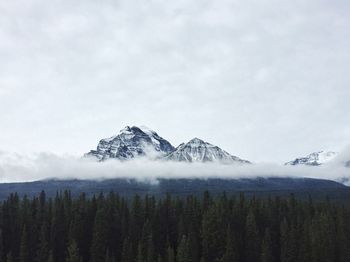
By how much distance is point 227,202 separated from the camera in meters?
155

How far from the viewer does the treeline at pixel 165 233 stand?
127 m

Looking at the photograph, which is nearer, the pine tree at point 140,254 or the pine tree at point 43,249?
the pine tree at point 140,254

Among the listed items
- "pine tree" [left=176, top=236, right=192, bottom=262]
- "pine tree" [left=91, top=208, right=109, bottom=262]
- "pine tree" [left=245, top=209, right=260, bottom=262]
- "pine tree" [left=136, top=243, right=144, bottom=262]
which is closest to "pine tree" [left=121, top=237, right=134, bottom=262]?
"pine tree" [left=136, top=243, right=144, bottom=262]

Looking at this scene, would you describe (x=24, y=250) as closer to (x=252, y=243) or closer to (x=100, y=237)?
(x=100, y=237)

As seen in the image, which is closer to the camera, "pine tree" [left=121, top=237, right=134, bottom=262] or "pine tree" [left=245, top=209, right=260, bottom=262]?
"pine tree" [left=121, top=237, right=134, bottom=262]

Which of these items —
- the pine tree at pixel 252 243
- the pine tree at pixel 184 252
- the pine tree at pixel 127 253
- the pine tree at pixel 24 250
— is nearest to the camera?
the pine tree at pixel 184 252

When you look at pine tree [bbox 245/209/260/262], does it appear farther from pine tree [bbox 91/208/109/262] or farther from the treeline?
pine tree [bbox 91/208/109/262]

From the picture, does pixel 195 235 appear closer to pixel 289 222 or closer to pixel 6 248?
pixel 289 222

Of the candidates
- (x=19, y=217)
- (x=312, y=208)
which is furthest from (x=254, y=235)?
(x=19, y=217)

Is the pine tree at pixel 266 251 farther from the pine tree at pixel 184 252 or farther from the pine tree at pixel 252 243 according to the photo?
the pine tree at pixel 184 252

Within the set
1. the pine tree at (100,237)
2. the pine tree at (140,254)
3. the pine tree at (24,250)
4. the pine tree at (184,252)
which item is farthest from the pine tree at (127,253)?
the pine tree at (24,250)

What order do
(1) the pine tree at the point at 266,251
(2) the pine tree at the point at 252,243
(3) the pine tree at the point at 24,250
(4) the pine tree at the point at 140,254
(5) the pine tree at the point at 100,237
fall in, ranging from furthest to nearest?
(2) the pine tree at the point at 252,243
(5) the pine tree at the point at 100,237
(3) the pine tree at the point at 24,250
(1) the pine tree at the point at 266,251
(4) the pine tree at the point at 140,254

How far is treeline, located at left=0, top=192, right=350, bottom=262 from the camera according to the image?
127 m

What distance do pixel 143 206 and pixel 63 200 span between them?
2569 cm
